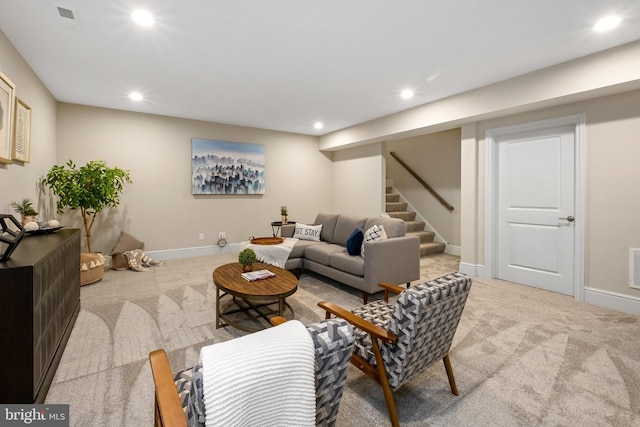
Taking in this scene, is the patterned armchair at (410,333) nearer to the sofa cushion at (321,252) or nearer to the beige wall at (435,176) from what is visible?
the sofa cushion at (321,252)

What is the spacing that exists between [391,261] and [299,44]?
7.83ft

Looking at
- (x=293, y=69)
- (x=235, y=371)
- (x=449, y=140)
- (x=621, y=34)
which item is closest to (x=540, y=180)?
(x=621, y=34)

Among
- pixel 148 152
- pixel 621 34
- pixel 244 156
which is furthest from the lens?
pixel 244 156

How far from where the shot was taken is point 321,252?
389cm

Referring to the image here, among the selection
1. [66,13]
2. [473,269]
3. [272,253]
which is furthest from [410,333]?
[473,269]

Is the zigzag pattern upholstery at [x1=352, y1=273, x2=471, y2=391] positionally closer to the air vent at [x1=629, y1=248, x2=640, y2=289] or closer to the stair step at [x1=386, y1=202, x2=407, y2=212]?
the air vent at [x1=629, y1=248, x2=640, y2=289]

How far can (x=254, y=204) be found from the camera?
6016 mm

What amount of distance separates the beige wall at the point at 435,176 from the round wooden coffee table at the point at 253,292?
412 cm

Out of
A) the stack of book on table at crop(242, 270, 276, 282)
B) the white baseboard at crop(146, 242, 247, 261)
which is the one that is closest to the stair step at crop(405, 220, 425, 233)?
the white baseboard at crop(146, 242, 247, 261)

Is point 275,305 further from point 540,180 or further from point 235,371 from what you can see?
point 540,180

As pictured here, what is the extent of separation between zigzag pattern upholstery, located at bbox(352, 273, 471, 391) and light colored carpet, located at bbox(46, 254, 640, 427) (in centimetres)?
31

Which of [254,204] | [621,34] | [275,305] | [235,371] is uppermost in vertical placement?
[621,34]

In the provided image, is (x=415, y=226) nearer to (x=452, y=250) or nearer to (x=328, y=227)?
(x=452, y=250)

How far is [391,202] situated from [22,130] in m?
6.00
